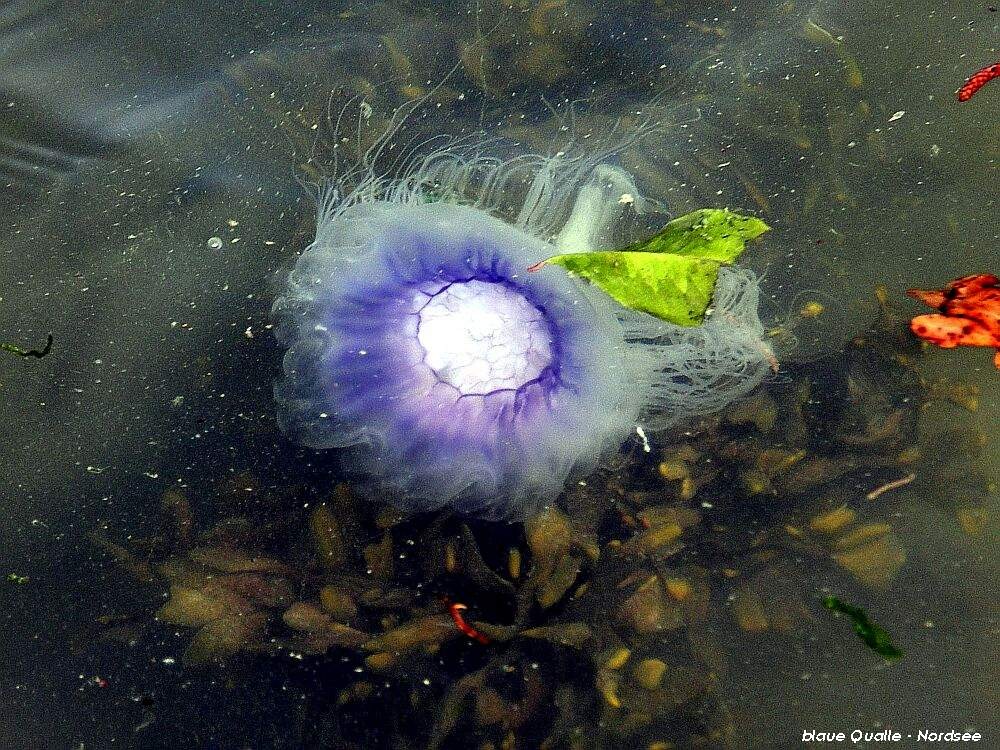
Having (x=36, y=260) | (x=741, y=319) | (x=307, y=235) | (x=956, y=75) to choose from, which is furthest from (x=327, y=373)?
(x=956, y=75)

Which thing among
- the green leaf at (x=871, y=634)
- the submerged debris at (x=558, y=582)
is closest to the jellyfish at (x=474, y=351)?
the submerged debris at (x=558, y=582)

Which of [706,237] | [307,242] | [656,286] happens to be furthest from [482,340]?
[307,242]

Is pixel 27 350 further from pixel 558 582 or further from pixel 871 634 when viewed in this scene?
pixel 871 634

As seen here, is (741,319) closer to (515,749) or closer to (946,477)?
(946,477)

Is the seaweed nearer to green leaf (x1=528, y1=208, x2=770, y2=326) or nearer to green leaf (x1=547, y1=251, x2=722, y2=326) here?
green leaf (x1=528, y1=208, x2=770, y2=326)

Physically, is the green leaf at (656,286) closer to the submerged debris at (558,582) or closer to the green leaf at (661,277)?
the green leaf at (661,277)
